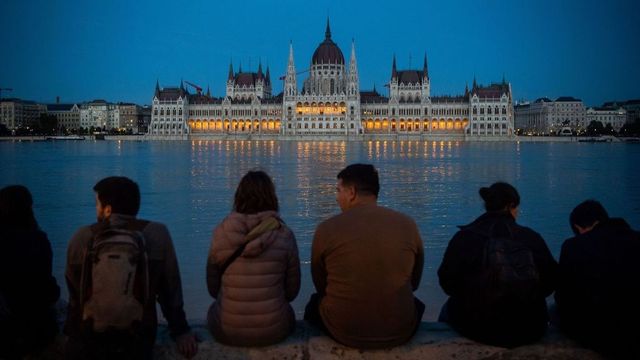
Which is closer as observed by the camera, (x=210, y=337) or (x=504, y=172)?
(x=210, y=337)

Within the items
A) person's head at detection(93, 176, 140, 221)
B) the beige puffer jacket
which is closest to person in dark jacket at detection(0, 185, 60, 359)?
person's head at detection(93, 176, 140, 221)

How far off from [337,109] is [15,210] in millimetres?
126317

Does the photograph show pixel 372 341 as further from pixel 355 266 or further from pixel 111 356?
pixel 111 356

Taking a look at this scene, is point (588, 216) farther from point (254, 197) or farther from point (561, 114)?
point (561, 114)

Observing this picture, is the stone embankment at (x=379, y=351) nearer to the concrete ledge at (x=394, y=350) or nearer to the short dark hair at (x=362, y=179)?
the concrete ledge at (x=394, y=350)

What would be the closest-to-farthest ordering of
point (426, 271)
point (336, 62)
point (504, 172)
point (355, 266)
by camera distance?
point (355, 266), point (426, 271), point (504, 172), point (336, 62)

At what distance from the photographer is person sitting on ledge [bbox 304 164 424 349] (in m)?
3.93

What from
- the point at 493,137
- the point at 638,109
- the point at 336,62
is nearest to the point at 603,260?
the point at 493,137

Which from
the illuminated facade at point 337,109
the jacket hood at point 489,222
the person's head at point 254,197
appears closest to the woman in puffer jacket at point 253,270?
the person's head at point 254,197

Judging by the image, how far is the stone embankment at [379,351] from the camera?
416 centimetres

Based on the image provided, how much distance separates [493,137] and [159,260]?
404ft

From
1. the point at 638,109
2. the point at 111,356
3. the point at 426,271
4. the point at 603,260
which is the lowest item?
the point at 426,271

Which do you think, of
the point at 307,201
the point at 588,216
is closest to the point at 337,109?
the point at 307,201

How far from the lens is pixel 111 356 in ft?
12.1
